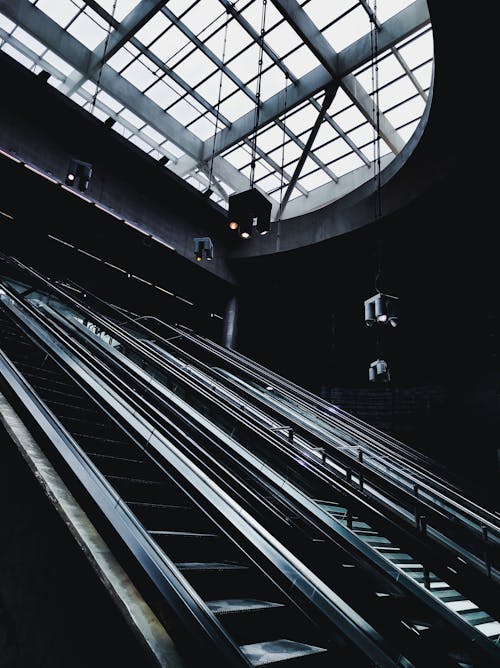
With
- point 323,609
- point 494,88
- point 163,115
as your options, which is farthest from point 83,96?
point 323,609

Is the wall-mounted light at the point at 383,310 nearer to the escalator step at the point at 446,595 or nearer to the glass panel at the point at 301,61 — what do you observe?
the escalator step at the point at 446,595

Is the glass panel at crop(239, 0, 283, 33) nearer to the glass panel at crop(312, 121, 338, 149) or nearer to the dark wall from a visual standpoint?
the glass panel at crop(312, 121, 338, 149)

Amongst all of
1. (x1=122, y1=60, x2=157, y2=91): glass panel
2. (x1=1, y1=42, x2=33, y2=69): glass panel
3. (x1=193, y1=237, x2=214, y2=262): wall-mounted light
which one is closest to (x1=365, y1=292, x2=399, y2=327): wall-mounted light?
(x1=193, y1=237, x2=214, y2=262): wall-mounted light

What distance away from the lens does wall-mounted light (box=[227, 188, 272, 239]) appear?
7.95 m

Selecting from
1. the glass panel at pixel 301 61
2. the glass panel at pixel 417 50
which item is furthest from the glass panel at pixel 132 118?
the glass panel at pixel 417 50

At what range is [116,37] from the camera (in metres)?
10.5

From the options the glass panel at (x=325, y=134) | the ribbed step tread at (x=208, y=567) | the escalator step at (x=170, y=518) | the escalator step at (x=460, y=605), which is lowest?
the escalator step at (x=460, y=605)

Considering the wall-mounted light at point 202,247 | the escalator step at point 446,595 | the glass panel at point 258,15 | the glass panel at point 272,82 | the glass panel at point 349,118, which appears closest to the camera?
the escalator step at point 446,595

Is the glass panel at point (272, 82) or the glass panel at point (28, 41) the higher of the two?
the glass panel at point (28, 41)

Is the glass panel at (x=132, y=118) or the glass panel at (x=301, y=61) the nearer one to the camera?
the glass panel at (x=301, y=61)

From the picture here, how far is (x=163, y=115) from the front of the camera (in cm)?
1287

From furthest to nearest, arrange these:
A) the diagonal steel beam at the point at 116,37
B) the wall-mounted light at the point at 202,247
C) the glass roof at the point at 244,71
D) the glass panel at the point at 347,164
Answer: the glass panel at the point at 347,164
the wall-mounted light at the point at 202,247
the glass roof at the point at 244,71
the diagonal steel beam at the point at 116,37

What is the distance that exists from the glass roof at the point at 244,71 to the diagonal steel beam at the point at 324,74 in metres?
0.03

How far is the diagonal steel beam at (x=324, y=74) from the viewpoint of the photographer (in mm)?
9328
